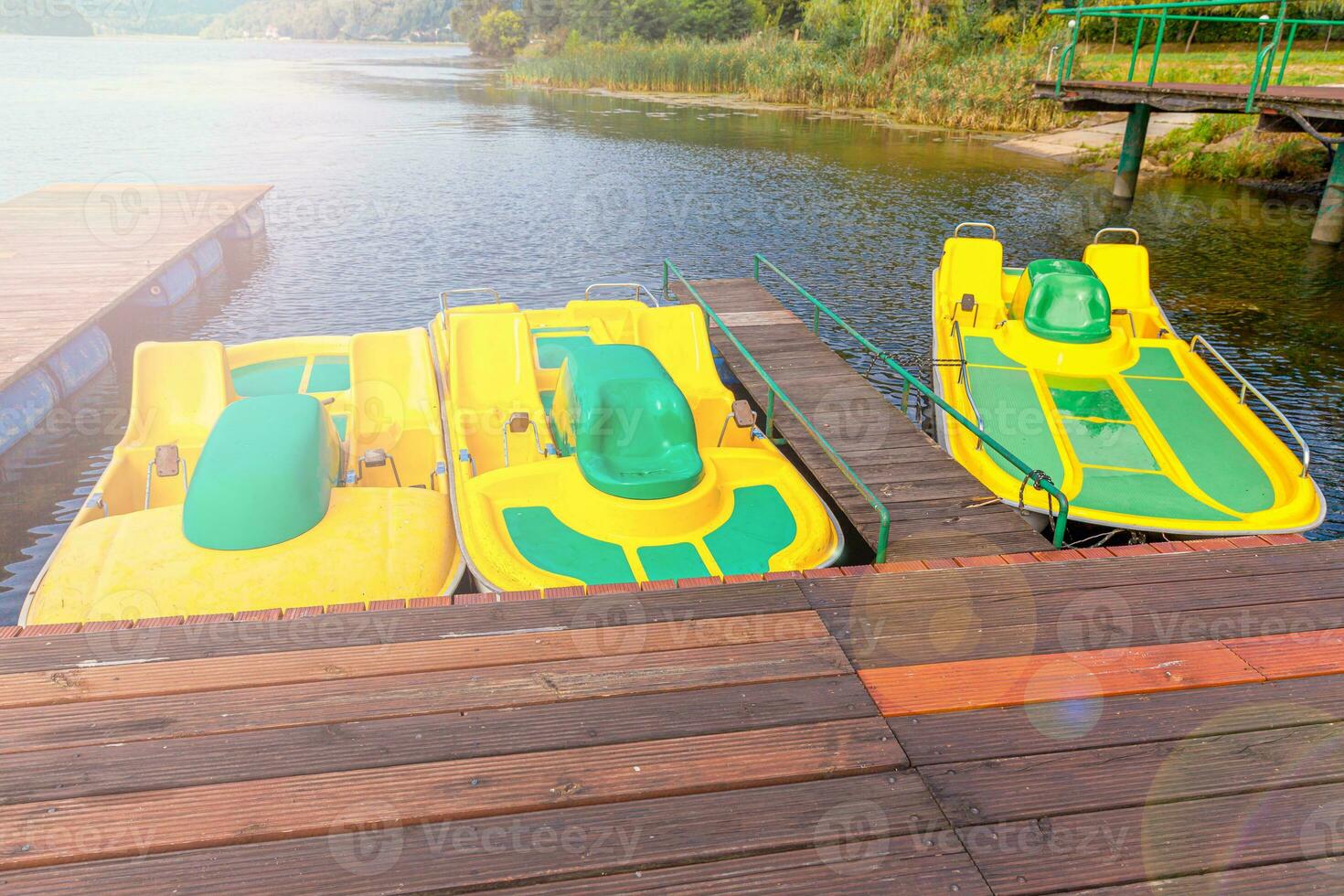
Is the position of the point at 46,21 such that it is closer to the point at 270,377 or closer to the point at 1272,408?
the point at 270,377

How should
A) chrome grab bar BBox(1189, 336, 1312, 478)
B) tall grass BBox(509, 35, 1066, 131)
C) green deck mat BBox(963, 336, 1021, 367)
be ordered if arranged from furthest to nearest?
tall grass BBox(509, 35, 1066, 131)
green deck mat BBox(963, 336, 1021, 367)
chrome grab bar BBox(1189, 336, 1312, 478)

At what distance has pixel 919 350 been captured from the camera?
1405cm

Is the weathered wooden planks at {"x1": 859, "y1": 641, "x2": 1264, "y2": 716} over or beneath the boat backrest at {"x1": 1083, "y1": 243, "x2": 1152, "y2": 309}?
over

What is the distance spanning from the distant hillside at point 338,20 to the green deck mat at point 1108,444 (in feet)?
425

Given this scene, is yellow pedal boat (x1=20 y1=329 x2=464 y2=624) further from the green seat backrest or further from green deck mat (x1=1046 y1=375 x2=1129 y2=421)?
green deck mat (x1=1046 y1=375 x2=1129 y2=421)

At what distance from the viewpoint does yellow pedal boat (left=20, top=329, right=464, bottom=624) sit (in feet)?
19.1

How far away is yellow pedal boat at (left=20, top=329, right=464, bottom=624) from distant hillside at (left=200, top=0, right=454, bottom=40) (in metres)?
127

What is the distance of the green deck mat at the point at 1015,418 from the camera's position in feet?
28.1

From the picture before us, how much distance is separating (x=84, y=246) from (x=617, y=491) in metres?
15.2

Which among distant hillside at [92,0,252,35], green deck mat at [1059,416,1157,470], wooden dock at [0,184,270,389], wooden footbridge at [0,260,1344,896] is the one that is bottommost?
wooden dock at [0,184,270,389]

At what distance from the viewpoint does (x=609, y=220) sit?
22578mm

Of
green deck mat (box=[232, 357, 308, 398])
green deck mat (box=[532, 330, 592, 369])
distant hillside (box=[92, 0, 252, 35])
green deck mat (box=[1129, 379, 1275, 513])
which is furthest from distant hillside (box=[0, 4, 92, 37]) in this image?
green deck mat (box=[1129, 379, 1275, 513])

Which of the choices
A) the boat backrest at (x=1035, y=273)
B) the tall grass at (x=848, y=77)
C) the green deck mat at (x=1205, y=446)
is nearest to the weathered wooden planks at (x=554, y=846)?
the green deck mat at (x=1205, y=446)

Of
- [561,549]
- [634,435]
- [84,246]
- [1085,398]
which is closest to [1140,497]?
[1085,398]
